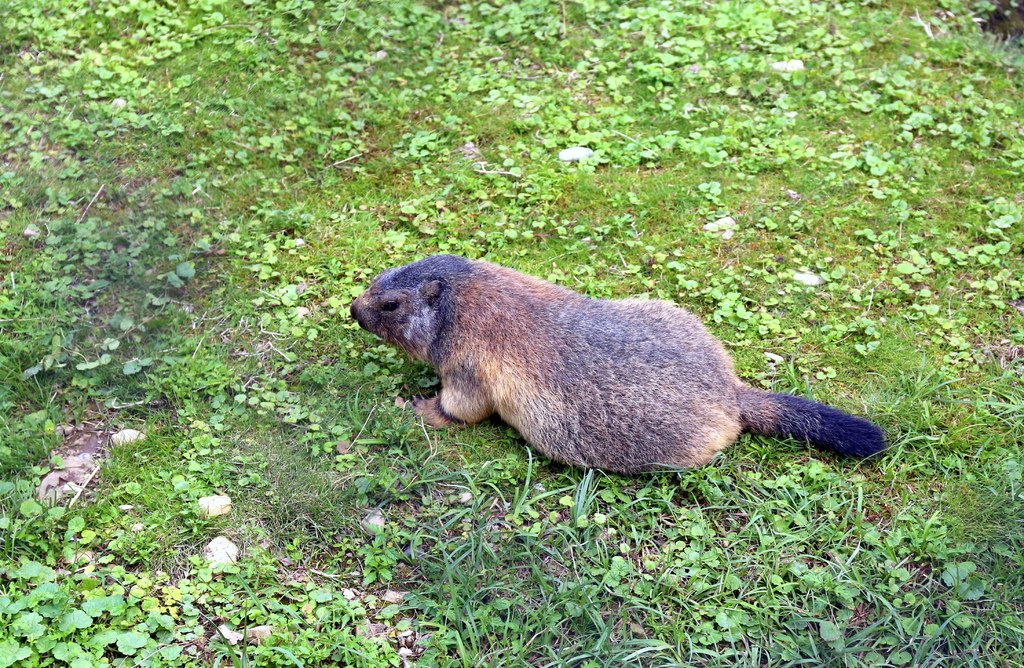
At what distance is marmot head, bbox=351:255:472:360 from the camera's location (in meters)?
5.30

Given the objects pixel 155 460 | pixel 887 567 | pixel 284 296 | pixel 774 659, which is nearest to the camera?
pixel 774 659

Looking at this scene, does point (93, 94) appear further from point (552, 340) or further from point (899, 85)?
point (899, 85)

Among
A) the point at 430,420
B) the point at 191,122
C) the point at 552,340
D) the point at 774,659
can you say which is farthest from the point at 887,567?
the point at 191,122

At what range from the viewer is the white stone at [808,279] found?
6184 mm

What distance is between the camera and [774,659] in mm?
4180

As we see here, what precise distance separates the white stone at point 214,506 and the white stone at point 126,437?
2.16 feet

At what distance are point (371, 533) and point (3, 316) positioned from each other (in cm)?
288

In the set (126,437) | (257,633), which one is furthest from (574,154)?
(257,633)

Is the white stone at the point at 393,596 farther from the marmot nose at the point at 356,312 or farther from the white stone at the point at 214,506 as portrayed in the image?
the marmot nose at the point at 356,312

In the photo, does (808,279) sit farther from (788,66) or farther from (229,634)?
(229,634)

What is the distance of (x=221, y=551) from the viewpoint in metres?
4.55

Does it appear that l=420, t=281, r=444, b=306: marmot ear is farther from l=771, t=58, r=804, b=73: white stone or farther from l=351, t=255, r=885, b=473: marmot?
l=771, t=58, r=804, b=73: white stone

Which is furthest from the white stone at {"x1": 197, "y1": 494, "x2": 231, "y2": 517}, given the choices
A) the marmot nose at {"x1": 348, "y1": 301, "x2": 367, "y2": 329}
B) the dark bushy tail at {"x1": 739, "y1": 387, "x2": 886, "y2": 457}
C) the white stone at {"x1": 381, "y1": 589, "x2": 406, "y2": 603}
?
the dark bushy tail at {"x1": 739, "y1": 387, "x2": 886, "y2": 457}

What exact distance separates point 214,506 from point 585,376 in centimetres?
211
